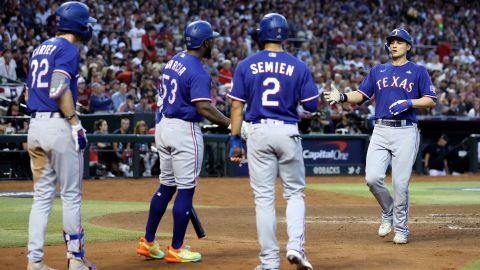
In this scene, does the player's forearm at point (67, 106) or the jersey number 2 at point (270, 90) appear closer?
the player's forearm at point (67, 106)

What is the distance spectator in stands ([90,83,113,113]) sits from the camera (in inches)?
832

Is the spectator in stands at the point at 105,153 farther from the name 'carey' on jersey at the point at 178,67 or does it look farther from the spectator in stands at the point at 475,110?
the name 'carey' on jersey at the point at 178,67

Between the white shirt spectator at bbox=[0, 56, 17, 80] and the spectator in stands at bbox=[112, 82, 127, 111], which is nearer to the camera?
the white shirt spectator at bbox=[0, 56, 17, 80]

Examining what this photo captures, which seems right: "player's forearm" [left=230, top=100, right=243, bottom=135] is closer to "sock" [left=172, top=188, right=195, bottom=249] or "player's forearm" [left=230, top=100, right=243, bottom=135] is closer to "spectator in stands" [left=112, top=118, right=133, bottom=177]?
"sock" [left=172, top=188, right=195, bottom=249]

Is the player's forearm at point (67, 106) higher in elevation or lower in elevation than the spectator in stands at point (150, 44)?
lower

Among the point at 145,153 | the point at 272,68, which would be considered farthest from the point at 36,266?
the point at 145,153

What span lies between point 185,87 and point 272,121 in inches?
44.7

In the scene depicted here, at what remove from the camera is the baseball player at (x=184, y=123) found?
8078 millimetres

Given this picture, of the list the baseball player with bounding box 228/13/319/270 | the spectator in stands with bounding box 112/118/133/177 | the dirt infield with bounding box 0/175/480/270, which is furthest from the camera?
the spectator in stands with bounding box 112/118/133/177

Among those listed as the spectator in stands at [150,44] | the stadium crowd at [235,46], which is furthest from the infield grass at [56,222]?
the spectator in stands at [150,44]

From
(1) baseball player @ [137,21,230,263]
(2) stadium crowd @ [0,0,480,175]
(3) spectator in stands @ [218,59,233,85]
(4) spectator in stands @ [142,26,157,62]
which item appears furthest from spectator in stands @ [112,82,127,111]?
(1) baseball player @ [137,21,230,263]

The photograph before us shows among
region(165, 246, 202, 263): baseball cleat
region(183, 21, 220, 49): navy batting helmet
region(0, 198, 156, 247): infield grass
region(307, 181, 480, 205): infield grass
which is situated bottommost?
region(307, 181, 480, 205): infield grass

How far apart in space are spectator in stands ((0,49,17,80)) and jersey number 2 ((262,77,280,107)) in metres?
14.6

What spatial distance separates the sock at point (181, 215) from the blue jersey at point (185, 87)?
2.24 feet
